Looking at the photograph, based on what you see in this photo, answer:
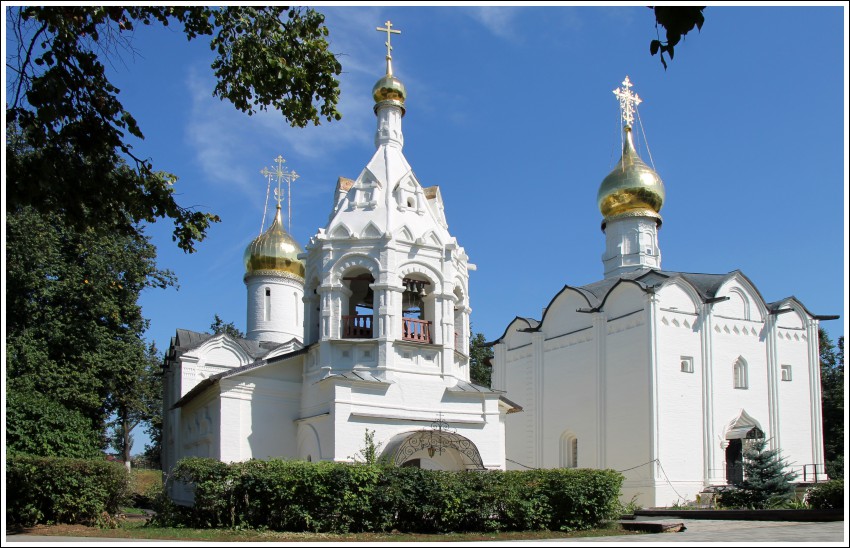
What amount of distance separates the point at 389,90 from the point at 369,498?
10.1 meters

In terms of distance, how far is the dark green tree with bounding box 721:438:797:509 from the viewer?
17.4 meters

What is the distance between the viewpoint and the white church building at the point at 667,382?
2094 centimetres

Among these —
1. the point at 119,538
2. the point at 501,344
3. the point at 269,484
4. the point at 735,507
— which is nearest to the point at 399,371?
the point at 269,484

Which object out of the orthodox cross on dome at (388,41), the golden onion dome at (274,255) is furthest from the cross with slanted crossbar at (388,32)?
the golden onion dome at (274,255)

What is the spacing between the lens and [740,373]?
73.5ft

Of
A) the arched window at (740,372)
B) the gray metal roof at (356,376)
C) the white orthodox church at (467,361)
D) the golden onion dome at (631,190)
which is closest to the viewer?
Answer: the gray metal roof at (356,376)

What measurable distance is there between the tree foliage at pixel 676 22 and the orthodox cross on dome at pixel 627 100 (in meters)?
23.4

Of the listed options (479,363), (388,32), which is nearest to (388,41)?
(388,32)

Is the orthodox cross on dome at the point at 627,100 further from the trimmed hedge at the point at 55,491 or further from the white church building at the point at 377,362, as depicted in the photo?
the trimmed hedge at the point at 55,491

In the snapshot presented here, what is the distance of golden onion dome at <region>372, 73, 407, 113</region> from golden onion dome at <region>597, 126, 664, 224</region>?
31.8 ft

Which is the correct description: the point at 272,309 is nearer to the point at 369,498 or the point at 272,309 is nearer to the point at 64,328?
the point at 64,328

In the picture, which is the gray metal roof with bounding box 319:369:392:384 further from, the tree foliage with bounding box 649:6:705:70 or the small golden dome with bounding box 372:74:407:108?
A: the tree foliage with bounding box 649:6:705:70

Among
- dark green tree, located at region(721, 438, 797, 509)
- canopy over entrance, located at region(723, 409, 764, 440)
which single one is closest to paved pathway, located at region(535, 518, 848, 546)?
dark green tree, located at region(721, 438, 797, 509)

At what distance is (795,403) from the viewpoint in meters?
22.8
